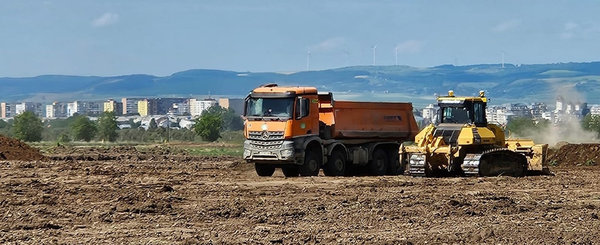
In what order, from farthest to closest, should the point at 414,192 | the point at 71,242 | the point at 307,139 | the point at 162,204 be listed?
the point at 307,139 < the point at 414,192 < the point at 162,204 < the point at 71,242

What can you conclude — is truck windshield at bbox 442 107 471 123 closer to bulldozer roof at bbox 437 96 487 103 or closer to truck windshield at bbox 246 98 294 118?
bulldozer roof at bbox 437 96 487 103

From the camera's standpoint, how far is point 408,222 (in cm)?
2047

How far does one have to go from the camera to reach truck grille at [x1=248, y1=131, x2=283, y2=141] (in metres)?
32.6

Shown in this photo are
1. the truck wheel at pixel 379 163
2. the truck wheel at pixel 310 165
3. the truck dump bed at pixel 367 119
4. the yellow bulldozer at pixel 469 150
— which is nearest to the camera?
the yellow bulldozer at pixel 469 150

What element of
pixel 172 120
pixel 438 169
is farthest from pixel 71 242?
pixel 172 120

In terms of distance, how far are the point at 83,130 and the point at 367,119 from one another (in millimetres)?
78204

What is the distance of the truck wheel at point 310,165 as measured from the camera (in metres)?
33.4

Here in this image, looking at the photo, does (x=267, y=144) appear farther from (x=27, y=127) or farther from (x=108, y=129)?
(x=108, y=129)

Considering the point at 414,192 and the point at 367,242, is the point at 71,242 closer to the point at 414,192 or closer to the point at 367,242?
the point at 367,242

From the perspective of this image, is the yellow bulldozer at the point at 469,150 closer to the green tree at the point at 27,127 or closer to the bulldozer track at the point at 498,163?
the bulldozer track at the point at 498,163

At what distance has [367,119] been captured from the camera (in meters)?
35.2

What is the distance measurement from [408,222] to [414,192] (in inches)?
263

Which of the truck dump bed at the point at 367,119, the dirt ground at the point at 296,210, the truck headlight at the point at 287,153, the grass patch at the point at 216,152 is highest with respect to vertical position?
the truck dump bed at the point at 367,119

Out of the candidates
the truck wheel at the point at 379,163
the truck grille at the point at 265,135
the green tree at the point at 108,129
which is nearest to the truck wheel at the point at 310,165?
the truck grille at the point at 265,135
